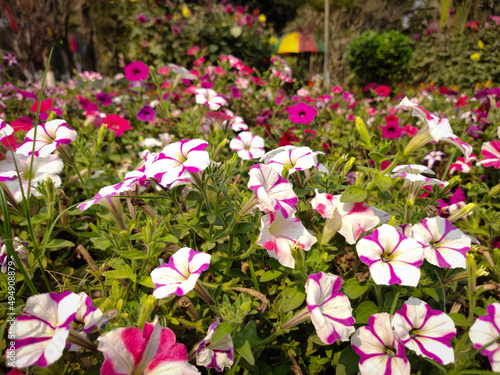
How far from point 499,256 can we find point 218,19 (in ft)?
20.3

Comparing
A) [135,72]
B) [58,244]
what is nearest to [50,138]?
[58,244]

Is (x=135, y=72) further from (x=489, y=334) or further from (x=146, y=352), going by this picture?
(x=489, y=334)

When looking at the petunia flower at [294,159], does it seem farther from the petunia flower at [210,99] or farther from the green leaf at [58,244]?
the petunia flower at [210,99]

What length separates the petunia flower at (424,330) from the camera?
727mm

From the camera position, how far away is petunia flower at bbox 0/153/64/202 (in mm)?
1047

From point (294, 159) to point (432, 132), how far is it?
0.39m

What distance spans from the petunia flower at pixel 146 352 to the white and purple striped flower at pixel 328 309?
0.28 metres

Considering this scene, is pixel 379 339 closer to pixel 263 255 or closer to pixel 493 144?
pixel 263 255

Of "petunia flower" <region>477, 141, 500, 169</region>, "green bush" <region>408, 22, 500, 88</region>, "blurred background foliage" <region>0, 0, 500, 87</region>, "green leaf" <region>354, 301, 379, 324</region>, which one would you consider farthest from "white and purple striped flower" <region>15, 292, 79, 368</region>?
"green bush" <region>408, 22, 500, 88</region>

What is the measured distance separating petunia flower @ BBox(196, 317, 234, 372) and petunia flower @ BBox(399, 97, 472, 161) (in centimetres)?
70

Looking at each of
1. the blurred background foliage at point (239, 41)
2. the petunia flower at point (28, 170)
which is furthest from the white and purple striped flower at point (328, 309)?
the blurred background foliage at point (239, 41)

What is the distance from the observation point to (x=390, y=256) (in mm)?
806

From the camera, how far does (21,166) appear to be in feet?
3.61

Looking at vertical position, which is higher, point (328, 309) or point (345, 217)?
point (345, 217)
